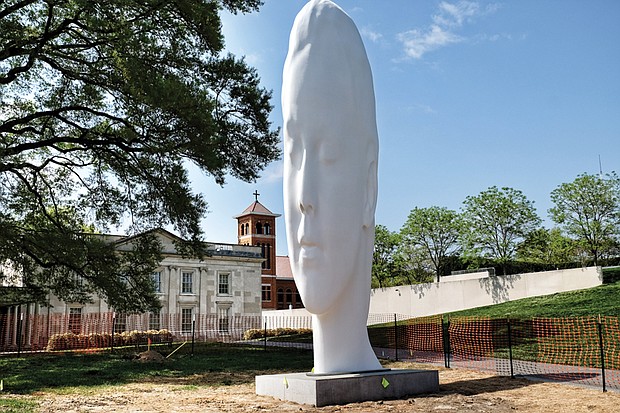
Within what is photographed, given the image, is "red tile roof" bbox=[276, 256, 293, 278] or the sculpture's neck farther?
"red tile roof" bbox=[276, 256, 293, 278]

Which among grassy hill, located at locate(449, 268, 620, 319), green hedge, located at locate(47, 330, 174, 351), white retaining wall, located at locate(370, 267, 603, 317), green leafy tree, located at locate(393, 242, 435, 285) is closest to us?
grassy hill, located at locate(449, 268, 620, 319)

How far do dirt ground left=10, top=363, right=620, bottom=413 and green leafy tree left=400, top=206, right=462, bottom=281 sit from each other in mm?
35488

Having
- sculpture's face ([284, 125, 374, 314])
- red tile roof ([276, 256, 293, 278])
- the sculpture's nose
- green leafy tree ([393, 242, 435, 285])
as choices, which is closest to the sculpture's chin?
sculpture's face ([284, 125, 374, 314])

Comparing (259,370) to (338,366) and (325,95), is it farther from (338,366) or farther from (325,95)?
(325,95)

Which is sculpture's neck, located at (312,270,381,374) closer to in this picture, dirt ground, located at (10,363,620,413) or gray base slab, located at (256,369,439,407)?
gray base slab, located at (256,369,439,407)

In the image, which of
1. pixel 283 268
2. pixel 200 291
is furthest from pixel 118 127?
pixel 283 268

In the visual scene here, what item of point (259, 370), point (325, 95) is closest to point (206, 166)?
point (259, 370)

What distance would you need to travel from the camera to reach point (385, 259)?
5128cm

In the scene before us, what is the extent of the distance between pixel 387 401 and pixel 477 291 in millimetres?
25986

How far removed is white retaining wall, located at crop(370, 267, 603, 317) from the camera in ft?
98.6

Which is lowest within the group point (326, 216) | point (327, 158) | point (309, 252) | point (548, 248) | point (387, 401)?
point (387, 401)

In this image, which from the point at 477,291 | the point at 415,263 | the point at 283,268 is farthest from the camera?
the point at 283,268

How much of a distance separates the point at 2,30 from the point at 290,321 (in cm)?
3651

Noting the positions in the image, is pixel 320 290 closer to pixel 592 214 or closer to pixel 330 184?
pixel 330 184
